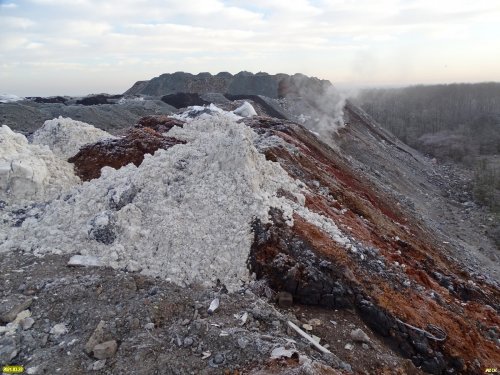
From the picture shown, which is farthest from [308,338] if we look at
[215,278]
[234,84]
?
[234,84]

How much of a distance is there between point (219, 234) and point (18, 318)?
3573 millimetres

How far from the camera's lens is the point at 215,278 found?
7.38 metres

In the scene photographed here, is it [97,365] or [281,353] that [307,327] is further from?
[97,365]

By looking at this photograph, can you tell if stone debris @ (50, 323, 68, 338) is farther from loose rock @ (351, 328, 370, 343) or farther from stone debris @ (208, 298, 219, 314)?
loose rock @ (351, 328, 370, 343)

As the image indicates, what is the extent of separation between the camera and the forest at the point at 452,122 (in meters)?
37.5

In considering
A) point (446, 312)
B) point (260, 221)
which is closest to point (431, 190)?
point (446, 312)

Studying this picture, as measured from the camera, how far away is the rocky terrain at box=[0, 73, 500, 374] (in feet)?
19.1

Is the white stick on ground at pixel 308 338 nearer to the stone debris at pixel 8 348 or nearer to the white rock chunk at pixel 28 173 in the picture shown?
the stone debris at pixel 8 348

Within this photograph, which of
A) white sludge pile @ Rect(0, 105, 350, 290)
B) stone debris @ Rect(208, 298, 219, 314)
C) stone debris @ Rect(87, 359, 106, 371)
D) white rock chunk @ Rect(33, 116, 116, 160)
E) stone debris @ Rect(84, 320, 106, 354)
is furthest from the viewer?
white rock chunk @ Rect(33, 116, 116, 160)

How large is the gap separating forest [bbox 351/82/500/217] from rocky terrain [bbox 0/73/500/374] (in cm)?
1900

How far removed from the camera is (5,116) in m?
26.3

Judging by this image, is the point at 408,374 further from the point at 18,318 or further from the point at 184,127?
the point at 184,127

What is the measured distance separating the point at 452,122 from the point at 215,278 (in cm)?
Result: 6326

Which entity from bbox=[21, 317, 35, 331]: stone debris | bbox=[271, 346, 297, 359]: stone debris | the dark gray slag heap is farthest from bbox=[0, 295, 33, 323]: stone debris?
the dark gray slag heap
